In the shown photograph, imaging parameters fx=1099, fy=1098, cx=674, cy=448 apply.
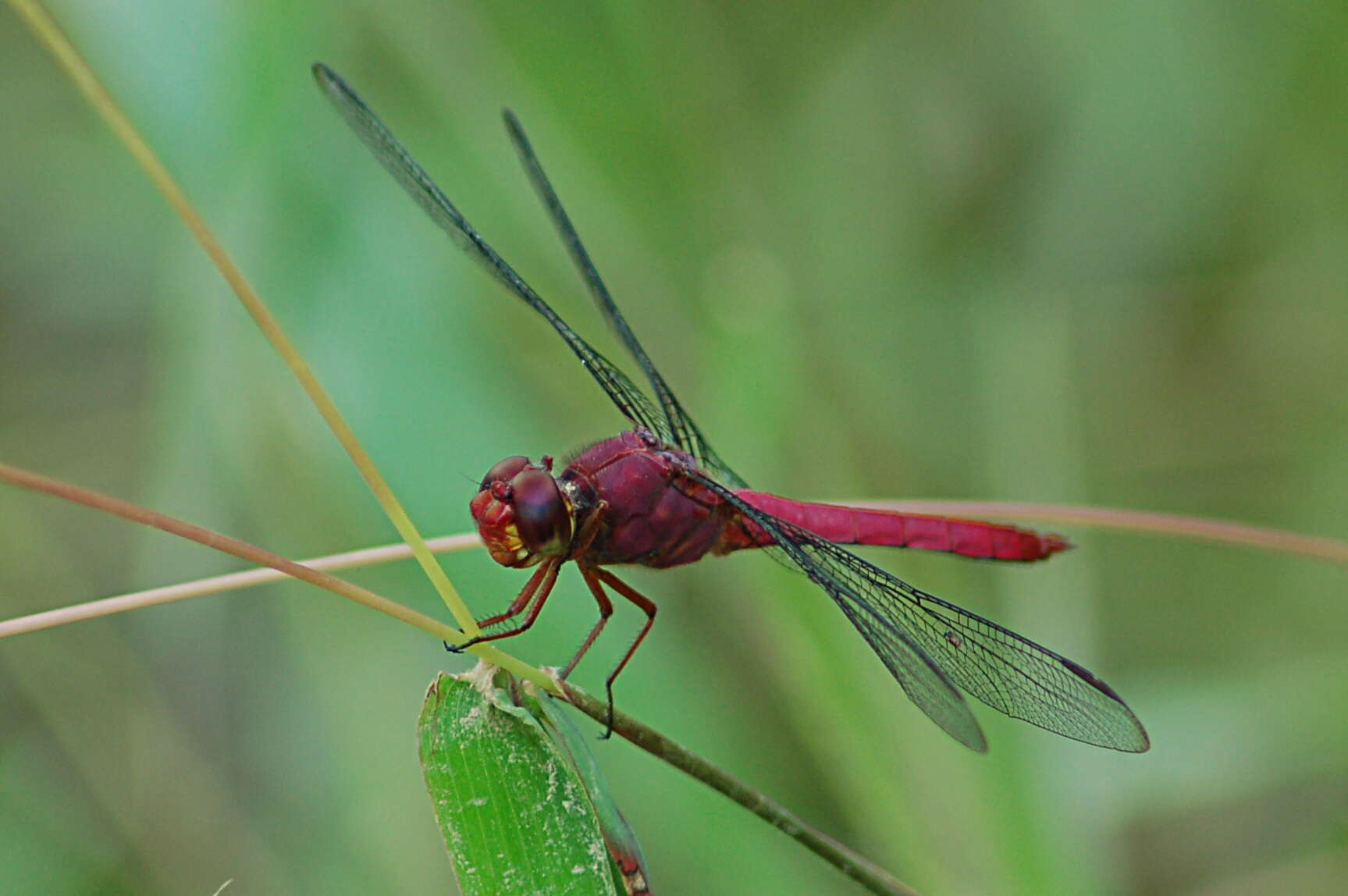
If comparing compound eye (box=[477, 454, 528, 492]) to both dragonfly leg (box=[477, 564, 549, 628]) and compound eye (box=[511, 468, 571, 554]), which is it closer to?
compound eye (box=[511, 468, 571, 554])

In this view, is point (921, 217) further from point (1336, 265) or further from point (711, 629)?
point (711, 629)

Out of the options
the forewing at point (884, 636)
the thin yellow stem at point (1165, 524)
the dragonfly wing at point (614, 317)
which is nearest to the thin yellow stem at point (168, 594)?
the forewing at point (884, 636)

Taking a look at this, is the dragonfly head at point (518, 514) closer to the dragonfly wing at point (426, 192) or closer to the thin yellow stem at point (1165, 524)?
the dragonfly wing at point (426, 192)

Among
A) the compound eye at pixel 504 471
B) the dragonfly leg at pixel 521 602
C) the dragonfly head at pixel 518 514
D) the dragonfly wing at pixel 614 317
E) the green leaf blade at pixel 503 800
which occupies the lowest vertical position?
the green leaf blade at pixel 503 800

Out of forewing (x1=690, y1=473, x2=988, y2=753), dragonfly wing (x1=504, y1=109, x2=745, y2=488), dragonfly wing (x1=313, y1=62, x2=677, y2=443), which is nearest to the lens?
forewing (x1=690, y1=473, x2=988, y2=753)

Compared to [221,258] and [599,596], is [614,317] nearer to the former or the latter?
[599,596]

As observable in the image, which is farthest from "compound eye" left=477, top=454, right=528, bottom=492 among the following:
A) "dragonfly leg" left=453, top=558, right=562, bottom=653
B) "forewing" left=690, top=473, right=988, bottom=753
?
"forewing" left=690, top=473, right=988, bottom=753
